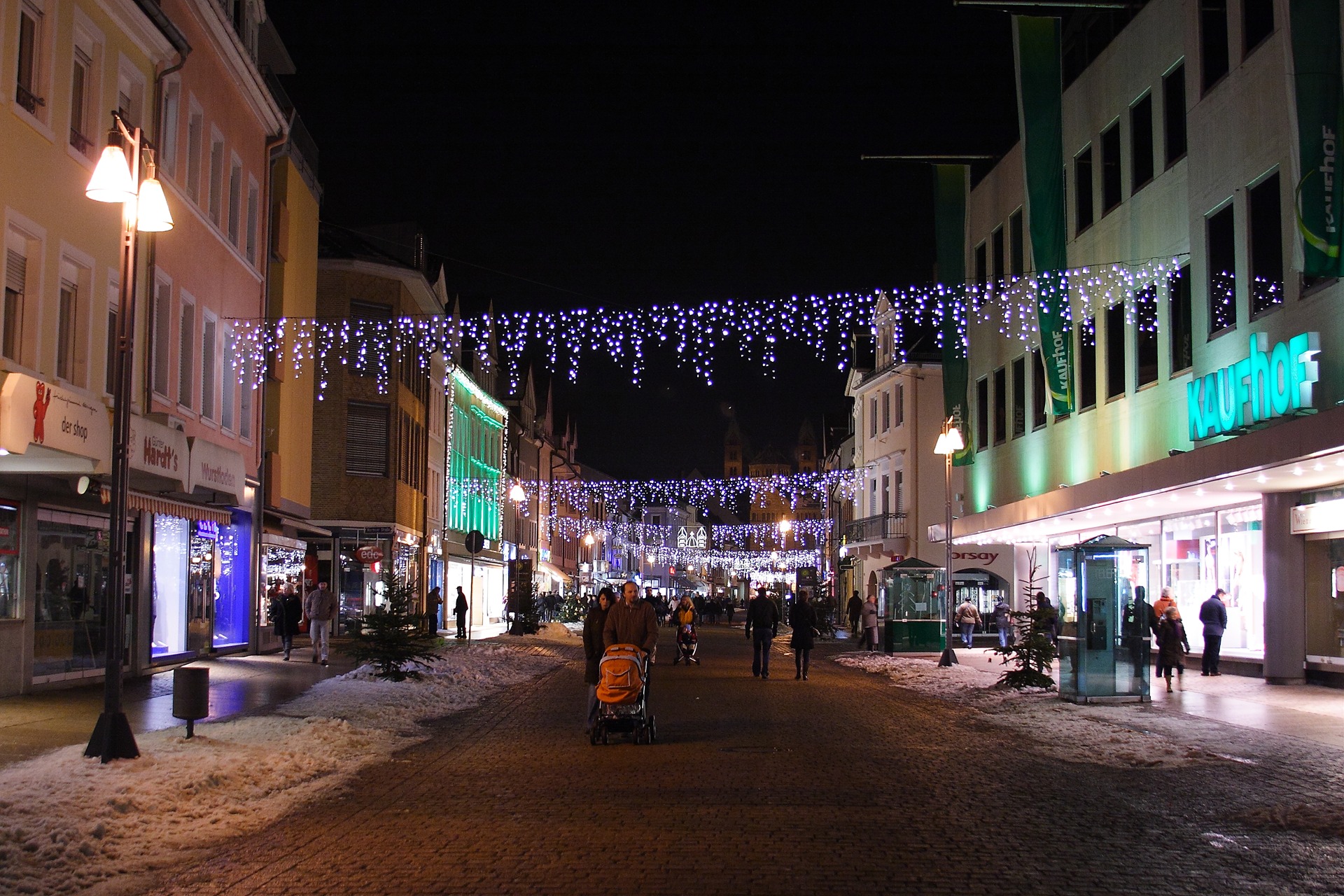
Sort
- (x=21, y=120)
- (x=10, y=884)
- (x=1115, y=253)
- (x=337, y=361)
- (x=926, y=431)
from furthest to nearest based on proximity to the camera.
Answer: (x=926, y=431)
(x=337, y=361)
(x=1115, y=253)
(x=21, y=120)
(x=10, y=884)

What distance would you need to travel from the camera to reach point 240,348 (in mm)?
28109

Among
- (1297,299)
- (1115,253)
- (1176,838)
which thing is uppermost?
(1115,253)

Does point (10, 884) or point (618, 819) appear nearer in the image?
point (10, 884)

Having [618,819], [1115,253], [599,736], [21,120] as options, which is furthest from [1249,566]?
[21,120]

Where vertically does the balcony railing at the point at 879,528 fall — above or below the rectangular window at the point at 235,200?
below

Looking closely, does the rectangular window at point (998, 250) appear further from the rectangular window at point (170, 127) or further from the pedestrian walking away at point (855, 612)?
the rectangular window at point (170, 127)

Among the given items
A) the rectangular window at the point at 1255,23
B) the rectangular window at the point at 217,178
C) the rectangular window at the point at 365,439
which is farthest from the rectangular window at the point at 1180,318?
the rectangular window at the point at 365,439

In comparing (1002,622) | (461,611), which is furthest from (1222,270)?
(461,611)

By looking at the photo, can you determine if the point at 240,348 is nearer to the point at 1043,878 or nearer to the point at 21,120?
the point at 21,120

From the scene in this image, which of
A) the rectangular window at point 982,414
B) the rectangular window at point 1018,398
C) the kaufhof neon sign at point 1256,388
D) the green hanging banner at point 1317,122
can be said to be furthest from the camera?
the rectangular window at point 982,414

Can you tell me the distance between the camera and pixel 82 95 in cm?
1998

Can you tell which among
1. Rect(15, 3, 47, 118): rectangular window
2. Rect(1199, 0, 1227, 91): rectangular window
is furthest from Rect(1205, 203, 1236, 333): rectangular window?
Rect(15, 3, 47, 118): rectangular window

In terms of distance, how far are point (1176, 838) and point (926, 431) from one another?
46597 millimetres

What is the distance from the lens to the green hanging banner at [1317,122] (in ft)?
64.5
